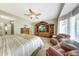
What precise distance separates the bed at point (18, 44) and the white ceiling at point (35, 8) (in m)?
0.46

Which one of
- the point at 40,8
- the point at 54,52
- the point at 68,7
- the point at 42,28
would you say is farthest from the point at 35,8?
the point at 54,52

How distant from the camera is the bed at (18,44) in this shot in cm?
166

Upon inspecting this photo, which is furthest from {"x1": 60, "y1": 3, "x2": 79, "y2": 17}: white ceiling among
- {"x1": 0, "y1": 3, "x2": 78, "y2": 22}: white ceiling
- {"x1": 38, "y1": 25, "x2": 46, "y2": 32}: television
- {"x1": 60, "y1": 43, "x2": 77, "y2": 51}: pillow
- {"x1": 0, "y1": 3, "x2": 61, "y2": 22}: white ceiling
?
{"x1": 60, "y1": 43, "x2": 77, "y2": 51}: pillow

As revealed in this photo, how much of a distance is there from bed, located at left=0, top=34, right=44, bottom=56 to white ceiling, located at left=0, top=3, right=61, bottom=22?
461mm

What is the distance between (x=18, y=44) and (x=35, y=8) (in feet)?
2.59

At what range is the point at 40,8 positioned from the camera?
6.46 feet

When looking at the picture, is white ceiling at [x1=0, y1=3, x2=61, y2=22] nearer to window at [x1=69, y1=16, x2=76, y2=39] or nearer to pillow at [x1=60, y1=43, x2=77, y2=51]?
window at [x1=69, y1=16, x2=76, y2=39]

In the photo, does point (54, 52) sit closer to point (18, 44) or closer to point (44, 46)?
point (44, 46)

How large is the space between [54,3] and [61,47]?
91cm

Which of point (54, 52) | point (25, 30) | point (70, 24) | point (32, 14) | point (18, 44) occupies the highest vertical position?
point (32, 14)

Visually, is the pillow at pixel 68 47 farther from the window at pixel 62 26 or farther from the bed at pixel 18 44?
the bed at pixel 18 44

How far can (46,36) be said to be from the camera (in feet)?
6.87

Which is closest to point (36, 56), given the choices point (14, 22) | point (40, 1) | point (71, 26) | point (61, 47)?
point (61, 47)

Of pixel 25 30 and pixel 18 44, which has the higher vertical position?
pixel 25 30
